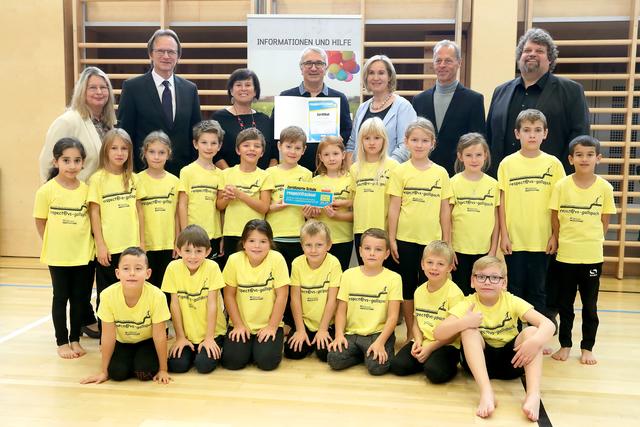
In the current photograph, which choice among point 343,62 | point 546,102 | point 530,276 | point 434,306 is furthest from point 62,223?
point 546,102

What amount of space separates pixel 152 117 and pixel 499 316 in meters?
2.69

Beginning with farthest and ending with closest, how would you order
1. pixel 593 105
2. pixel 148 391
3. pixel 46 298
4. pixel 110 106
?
pixel 593 105, pixel 46 298, pixel 110 106, pixel 148 391

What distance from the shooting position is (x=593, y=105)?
642 centimetres

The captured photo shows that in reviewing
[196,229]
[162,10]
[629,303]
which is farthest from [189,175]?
[629,303]

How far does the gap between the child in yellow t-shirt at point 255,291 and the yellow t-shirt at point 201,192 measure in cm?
41

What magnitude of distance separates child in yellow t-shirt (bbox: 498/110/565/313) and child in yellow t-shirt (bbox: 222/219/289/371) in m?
1.44

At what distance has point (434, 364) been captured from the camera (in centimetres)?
305

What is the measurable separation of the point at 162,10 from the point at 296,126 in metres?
3.09

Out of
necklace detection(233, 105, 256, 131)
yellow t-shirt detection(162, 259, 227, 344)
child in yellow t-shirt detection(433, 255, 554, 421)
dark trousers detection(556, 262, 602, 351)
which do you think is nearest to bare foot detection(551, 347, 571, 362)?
dark trousers detection(556, 262, 602, 351)

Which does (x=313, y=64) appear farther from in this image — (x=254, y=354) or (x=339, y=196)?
(x=254, y=354)

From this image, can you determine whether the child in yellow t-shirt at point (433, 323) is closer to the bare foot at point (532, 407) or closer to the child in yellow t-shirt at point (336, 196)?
the bare foot at point (532, 407)

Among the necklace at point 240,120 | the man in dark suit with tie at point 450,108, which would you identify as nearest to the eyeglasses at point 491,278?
the man in dark suit with tie at point 450,108

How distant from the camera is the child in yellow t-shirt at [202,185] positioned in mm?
3672

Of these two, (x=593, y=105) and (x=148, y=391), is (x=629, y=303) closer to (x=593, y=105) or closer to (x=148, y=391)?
(x=593, y=105)
